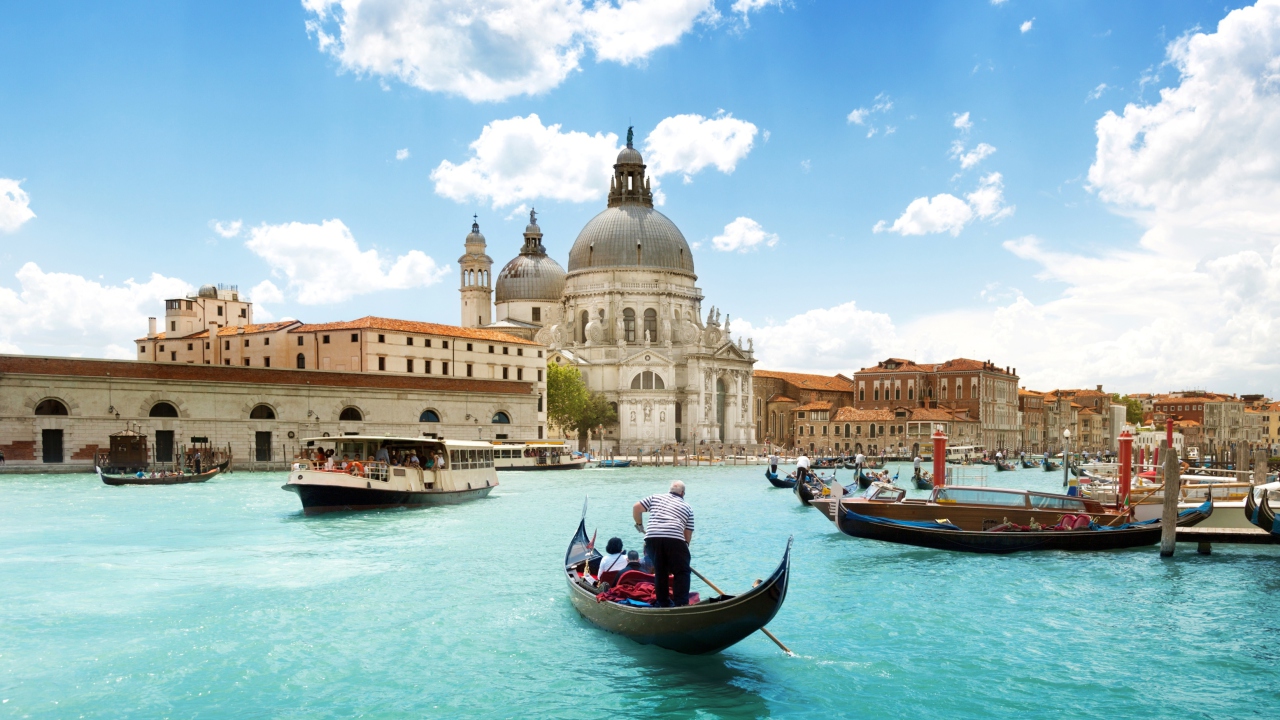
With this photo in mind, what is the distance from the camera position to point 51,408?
35781mm

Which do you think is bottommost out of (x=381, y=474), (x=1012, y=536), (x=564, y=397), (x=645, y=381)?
(x=1012, y=536)

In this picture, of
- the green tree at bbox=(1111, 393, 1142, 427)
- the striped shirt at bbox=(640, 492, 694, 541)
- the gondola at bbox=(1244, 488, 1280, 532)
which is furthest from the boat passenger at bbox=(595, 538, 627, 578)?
the green tree at bbox=(1111, 393, 1142, 427)

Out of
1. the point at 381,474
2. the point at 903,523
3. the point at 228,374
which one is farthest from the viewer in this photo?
the point at 228,374

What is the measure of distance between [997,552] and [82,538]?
664 inches

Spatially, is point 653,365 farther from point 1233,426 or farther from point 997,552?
point 1233,426

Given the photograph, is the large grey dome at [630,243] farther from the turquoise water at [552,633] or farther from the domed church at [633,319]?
the turquoise water at [552,633]

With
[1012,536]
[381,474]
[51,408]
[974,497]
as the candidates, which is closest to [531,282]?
[51,408]

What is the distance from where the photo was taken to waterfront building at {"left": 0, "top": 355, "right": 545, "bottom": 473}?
3512 cm

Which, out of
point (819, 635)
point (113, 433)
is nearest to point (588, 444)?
point (113, 433)

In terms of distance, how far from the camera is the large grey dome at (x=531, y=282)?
79375mm

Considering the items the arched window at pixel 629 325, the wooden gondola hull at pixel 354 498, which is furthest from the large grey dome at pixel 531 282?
the wooden gondola hull at pixel 354 498

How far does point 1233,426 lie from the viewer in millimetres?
105812

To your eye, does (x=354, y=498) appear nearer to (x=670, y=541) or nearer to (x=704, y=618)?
(x=670, y=541)

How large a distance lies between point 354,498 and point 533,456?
23.7m
